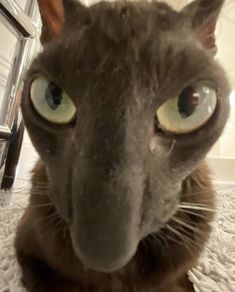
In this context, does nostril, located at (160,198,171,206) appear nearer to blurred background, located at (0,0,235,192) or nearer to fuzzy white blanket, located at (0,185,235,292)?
fuzzy white blanket, located at (0,185,235,292)

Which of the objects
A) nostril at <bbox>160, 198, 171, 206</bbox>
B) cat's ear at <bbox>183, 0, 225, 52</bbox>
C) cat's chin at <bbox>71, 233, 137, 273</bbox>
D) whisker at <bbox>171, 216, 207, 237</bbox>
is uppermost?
cat's ear at <bbox>183, 0, 225, 52</bbox>

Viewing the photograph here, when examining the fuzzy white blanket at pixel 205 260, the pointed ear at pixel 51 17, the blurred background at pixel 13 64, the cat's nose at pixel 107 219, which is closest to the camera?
the cat's nose at pixel 107 219

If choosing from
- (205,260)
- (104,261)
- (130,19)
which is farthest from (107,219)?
(205,260)

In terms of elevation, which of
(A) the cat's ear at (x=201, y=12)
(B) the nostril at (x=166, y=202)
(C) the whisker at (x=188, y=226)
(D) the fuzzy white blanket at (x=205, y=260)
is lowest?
(D) the fuzzy white blanket at (x=205, y=260)

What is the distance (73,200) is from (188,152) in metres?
0.12

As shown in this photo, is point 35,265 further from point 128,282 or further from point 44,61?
point 44,61

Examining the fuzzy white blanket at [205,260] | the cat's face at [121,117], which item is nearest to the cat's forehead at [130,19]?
the cat's face at [121,117]

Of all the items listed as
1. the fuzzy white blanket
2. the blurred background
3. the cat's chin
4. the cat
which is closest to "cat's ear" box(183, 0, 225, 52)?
the cat

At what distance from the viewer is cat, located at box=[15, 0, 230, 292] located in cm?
33

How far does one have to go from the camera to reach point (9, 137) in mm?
1147

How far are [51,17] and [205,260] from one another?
0.48m

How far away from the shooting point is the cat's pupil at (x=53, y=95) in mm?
376

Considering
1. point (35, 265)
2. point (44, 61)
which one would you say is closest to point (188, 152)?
point (44, 61)

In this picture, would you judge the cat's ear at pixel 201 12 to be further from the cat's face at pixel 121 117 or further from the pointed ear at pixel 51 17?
the pointed ear at pixel 51 17
